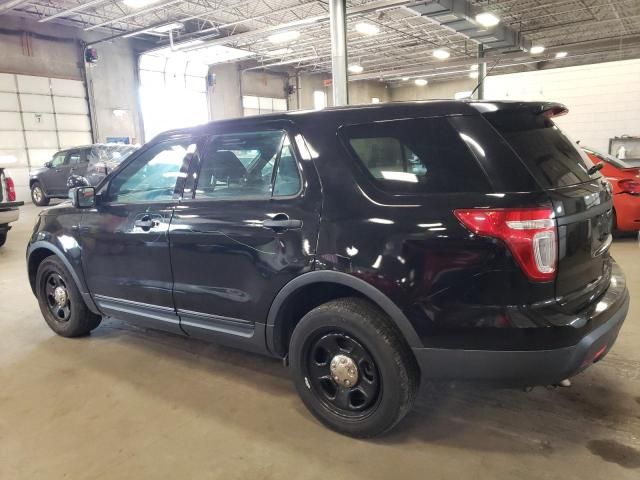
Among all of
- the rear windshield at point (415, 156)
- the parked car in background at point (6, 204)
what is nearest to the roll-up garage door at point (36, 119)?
the parked car in background at point (6, 204)

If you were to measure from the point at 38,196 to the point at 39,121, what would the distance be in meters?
A: 2.59

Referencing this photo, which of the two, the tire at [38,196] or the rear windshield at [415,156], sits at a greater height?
the rear windshield at [415,156]

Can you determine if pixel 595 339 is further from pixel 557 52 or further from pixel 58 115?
pixel 557 52

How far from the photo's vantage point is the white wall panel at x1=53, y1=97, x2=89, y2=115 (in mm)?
15750

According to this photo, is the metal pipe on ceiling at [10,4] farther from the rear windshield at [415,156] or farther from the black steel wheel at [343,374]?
the black steel wheel at [343,374]

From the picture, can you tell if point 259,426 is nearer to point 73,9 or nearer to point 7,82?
point 73,9

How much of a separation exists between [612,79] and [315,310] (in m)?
16.7

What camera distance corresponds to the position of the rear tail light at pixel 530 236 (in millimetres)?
1959

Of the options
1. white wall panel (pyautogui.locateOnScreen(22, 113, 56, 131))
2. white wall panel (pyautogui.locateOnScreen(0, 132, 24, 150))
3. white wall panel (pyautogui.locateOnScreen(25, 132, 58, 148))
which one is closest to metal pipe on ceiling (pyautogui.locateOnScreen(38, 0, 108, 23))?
white wall panel (pyautogui.locateOnScreen(22, 113, 56, 131))

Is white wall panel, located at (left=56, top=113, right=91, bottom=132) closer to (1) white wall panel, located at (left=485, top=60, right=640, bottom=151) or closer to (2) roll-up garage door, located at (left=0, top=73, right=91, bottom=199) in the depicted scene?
(2) roll-up garage door, located at (left=0, top=73, right=91, bottom=199)

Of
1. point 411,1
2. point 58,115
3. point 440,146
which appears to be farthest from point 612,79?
point 58,115

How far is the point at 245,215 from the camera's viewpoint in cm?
269

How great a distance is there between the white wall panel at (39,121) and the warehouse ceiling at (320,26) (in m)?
2.86

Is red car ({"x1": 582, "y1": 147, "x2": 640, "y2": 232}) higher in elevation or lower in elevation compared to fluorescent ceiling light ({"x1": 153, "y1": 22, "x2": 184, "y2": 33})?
lower
